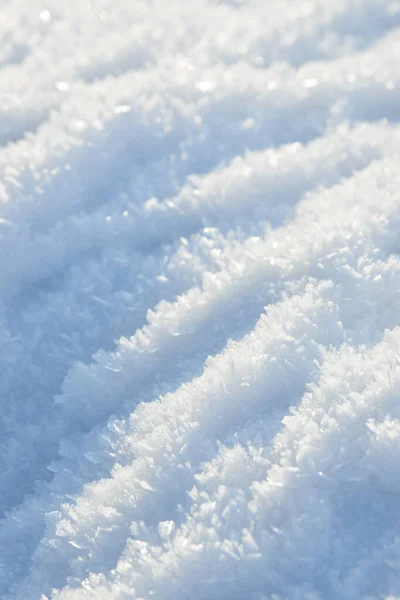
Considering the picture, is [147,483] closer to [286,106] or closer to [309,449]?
[309,449]

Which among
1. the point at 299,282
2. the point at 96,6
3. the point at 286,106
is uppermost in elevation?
the point at 96,6

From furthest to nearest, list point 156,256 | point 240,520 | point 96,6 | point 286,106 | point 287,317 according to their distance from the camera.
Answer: point 96,6
point 286,106
point 156,256
point 287,317
point 240,520

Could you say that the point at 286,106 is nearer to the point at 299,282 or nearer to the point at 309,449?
the point at 299,282

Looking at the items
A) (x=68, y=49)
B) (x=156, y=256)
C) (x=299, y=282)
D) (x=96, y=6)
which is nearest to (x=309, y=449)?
(x=299, y=282)

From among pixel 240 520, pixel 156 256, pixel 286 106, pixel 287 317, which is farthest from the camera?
pixel 286 106

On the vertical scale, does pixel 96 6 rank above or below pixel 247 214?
above

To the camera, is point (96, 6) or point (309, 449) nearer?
point (309, 449)
